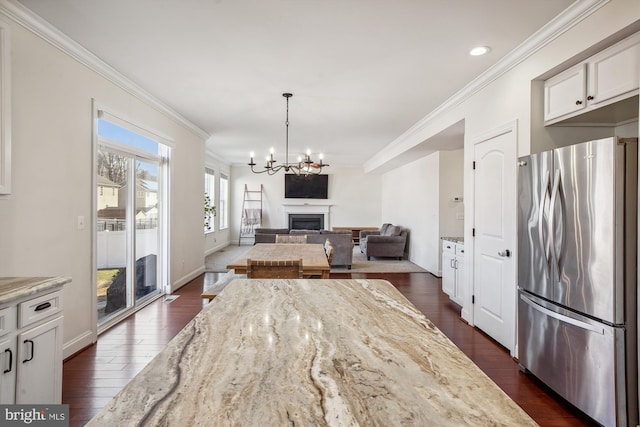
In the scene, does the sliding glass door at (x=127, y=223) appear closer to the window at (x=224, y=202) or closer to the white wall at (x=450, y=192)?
the white wall at (x=450, y=192)

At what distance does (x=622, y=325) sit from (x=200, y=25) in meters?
3.24

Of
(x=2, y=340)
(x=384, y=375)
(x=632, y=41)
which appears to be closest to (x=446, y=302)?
(x=632, y=41)

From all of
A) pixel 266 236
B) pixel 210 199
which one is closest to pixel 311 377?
pixel 266 236

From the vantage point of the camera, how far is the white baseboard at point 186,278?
484 cm

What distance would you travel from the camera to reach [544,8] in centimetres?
217

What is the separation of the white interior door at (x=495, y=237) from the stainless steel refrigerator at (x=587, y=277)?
49 cm

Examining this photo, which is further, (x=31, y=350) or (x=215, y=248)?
(x=215, y=248)

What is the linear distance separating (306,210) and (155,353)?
7.56m

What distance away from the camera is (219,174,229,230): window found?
31.4ft

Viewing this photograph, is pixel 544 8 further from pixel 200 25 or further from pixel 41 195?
pixel 41 195

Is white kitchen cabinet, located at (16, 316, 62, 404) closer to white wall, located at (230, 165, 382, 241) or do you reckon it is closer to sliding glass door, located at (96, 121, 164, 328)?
sliding glass door, located at (96, 121, 164, 328)

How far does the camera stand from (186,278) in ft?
17.2

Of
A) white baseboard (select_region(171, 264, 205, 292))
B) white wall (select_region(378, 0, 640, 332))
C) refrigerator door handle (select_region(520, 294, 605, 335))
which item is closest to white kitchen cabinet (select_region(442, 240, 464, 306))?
white wall (select_region(378, 0, 640, 332))

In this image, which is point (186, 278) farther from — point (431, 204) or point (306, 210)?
point (306, 210)
